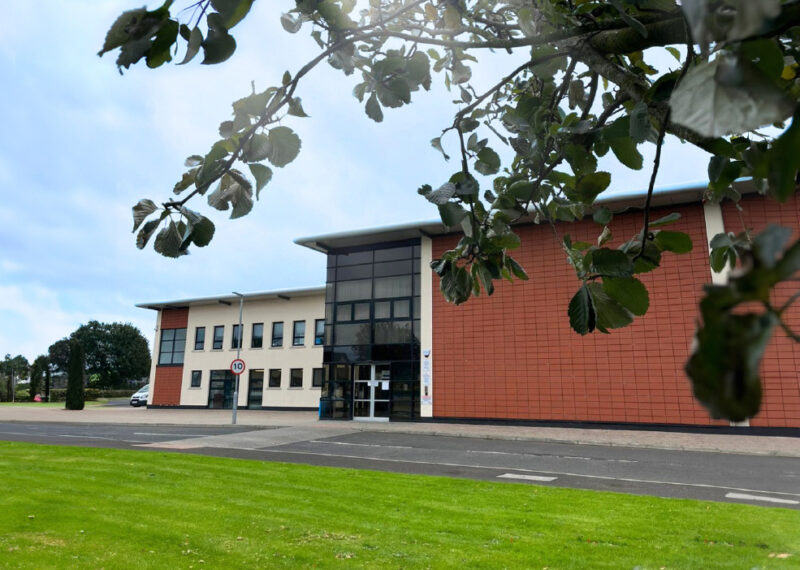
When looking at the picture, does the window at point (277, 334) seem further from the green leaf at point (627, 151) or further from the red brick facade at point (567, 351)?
the green leaf at point (627, 151)

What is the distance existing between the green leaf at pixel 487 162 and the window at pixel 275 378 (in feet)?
106

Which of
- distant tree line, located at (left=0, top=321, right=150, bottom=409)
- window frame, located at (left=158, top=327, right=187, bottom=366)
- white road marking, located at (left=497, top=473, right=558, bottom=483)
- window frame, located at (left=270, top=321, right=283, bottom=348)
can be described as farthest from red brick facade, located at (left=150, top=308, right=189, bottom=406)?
distant tree line, located at (left=0, top=321, right=150, bottom=409)

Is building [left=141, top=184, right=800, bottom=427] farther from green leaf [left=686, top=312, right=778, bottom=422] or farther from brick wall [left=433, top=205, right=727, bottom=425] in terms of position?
green leaf [left=686, top=312, right=778, bottom=422]

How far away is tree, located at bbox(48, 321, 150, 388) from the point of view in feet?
240

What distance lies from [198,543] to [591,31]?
5259 millimetres

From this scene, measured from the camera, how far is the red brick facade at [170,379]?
3538 cm

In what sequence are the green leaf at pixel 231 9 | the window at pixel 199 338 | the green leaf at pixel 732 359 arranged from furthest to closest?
the window at pixel 199 338 → the green leaf at pixel 231 9 → the green leaf at pixel 732 359

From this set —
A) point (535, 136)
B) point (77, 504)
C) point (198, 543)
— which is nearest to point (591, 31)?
point (535, 136)

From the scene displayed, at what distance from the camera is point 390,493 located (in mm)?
7492

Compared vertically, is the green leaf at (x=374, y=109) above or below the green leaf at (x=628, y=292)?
above

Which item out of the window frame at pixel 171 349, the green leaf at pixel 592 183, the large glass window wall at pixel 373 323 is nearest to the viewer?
the green leaf at pixel 592 183

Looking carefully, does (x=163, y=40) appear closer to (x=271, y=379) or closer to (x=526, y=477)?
(x=526, y=477)

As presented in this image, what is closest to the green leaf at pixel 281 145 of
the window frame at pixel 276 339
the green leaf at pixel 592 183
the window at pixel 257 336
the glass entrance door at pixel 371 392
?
the green leaf at pixel 592 183

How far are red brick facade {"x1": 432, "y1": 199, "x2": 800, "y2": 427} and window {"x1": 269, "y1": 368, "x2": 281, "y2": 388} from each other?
14.3 metres
